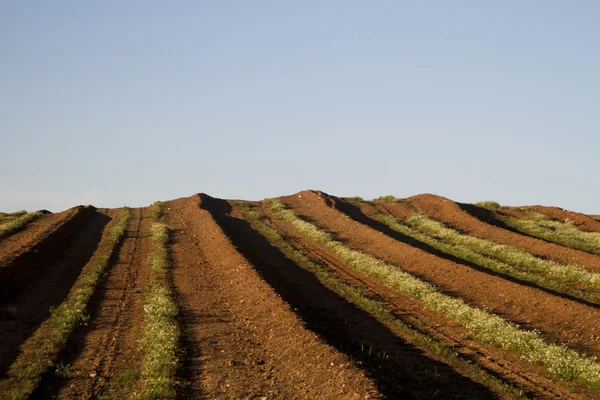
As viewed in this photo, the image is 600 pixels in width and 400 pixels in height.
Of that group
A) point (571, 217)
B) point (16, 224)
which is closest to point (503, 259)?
point (571, 217)

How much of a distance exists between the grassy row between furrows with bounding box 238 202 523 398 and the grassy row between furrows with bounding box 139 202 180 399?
23.8 ft

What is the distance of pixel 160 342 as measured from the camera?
16.6m

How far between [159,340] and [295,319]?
4.25 m

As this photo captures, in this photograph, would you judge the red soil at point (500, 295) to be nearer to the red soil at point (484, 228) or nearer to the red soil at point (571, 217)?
the red soil at point (484, 228)

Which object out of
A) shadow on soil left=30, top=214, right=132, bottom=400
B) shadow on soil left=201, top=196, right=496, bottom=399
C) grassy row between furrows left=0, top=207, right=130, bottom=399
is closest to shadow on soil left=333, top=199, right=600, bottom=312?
shadow on soil left=201, top=196, right=496, bottom=399

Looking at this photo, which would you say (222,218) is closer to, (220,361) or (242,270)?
(242,270)

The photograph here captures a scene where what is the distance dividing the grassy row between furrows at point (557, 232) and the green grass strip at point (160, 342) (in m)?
27.4

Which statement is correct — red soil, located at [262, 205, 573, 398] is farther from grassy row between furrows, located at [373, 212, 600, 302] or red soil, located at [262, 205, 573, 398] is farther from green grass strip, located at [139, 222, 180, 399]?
grassy row between furrows, located at [373, 212, 600, 302]

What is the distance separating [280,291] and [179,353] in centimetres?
761

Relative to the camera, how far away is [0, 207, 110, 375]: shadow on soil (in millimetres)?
18266

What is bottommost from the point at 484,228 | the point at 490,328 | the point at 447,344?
the point at 447,344

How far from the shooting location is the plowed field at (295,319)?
1402 cm

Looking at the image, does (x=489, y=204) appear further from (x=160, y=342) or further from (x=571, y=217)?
(x=160, y=342)

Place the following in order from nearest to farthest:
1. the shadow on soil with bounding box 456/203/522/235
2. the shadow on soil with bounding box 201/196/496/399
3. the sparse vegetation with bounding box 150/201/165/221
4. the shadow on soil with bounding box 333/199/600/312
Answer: the shadow on soil with bounding box 201/196/496/399 < the shadow on soil with bounding box 333/199/600/312 < the sparse vegetation with bounding box 150/201/165/221 < the shadow on soil with bounding box 456/203/522/235
